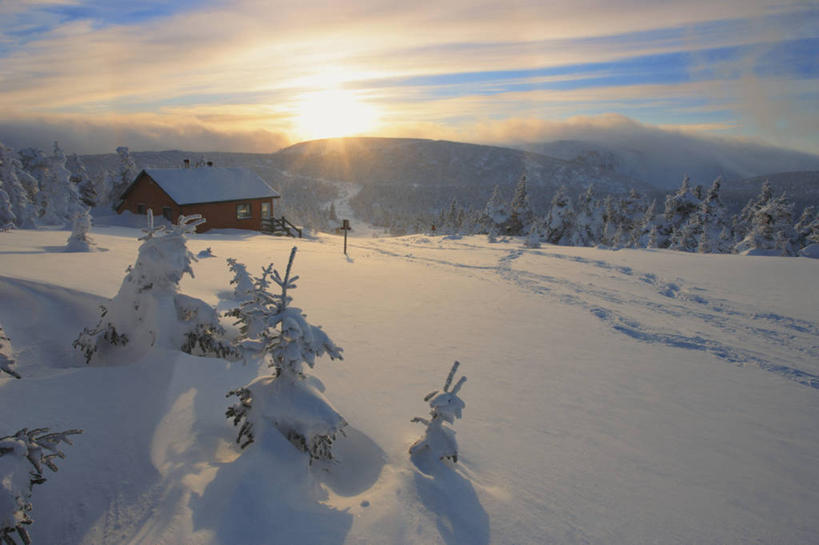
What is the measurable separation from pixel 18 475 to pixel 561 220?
52.0m

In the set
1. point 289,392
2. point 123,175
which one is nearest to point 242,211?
point 123,175

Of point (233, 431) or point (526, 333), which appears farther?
point (526, 333)

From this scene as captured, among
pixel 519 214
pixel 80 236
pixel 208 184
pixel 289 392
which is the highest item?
pixel 208 184

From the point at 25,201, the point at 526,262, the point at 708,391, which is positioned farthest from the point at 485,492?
A: the point at 25,201

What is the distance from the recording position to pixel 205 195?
2959cm

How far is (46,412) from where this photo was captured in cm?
375

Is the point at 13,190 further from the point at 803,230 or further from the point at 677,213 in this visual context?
the point at 803,230

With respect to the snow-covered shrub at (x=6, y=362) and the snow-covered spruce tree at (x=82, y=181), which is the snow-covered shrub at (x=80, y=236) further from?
the snow-covered spruce tree at (x=82, y=181)

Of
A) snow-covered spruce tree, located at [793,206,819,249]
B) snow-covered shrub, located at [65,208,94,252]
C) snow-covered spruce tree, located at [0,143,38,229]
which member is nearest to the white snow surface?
snow-covered shrub, located at [65,208,94,252]

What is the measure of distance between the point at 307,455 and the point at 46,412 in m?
2.52

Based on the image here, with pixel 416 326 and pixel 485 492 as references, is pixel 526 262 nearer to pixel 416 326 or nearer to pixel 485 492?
pixel 416 326

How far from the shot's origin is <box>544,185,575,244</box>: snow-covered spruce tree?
49000 mm

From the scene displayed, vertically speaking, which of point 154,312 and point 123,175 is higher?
point 123,175

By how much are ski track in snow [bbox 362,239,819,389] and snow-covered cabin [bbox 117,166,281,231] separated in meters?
23.0
